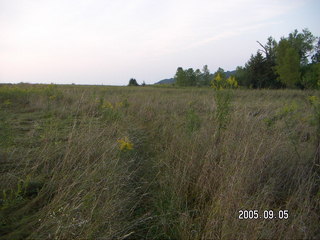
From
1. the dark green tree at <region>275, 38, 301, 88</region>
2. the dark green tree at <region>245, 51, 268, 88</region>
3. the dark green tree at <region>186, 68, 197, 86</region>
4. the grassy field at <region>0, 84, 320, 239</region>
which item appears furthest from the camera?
the dark green tree at <region>186, 68, 197, 86</region>

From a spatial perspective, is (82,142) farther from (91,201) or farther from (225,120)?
(225,120)

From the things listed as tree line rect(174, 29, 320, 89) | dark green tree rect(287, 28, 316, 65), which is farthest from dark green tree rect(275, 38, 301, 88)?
dark green tree rect(287, 28, 316, 65)

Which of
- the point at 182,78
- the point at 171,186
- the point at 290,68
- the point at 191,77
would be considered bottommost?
the point at 171,186

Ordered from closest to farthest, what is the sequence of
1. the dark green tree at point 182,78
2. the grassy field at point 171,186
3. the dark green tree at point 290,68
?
the grassy field at point 171,186
the dark green tree at point 290,68
the dark green tree at point 182,78

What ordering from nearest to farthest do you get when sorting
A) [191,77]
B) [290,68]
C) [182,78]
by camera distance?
[290,68]
[182,78]
[191,77]

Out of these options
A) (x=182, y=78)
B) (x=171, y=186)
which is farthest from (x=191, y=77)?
(x=171, y=186)

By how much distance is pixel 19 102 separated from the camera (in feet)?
25.8

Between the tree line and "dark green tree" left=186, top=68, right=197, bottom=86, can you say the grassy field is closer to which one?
the tree line

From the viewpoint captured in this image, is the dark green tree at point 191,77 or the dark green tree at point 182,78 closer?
the dark green tree at point 182,78

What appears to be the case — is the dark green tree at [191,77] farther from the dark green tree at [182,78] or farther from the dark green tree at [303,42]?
the dark green tree at [303,42]

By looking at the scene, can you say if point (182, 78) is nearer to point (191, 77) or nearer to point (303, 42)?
point (191, 77)

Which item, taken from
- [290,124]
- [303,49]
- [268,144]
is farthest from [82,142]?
[303,49]

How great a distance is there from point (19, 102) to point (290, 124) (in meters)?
8.63

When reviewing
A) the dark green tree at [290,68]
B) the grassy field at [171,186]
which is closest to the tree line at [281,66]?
the dark green tree at [290,68]
